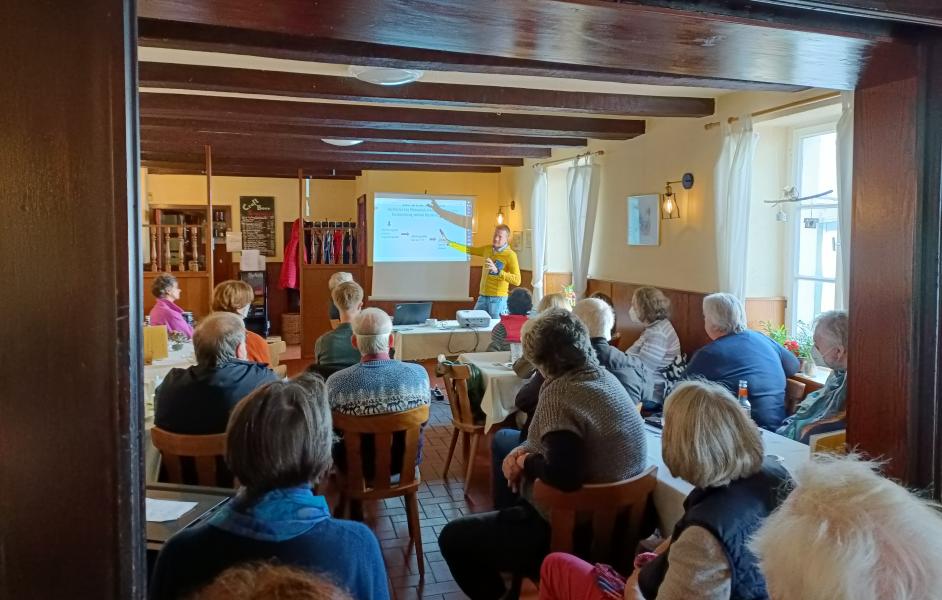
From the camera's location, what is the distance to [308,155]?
7.86m

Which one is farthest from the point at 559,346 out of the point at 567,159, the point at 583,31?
the point at 567,159

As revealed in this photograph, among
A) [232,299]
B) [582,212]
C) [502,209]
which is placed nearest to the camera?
[232,299]

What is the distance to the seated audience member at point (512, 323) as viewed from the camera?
4.71 metres

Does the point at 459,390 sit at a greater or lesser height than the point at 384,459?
greater

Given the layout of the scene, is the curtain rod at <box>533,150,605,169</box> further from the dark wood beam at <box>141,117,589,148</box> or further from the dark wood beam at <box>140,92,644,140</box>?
the dark wood beam at <box>140,92,644,140</box>

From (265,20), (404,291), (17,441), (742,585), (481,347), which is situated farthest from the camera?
(404,291)

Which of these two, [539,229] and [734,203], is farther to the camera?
[539,229]

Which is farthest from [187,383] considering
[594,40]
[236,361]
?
[594,40]

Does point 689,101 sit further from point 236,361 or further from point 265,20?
point 265,20

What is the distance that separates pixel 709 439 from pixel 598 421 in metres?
0.64

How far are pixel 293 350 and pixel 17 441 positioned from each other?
8822 millimetres

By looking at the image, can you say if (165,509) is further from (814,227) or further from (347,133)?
(347,133)

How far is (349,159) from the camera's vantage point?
8.05 m

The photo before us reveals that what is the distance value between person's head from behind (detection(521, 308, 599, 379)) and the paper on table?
120 cm
